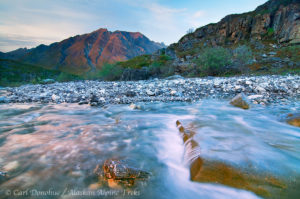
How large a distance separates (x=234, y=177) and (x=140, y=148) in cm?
143

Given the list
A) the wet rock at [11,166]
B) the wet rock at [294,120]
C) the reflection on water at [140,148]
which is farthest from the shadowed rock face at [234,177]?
the wet rock at [294,120]

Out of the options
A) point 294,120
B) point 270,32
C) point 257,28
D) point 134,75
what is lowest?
point 294,120

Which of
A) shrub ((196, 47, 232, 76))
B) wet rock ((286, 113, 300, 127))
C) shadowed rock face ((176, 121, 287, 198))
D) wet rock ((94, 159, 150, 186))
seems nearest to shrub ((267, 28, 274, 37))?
shrub ((196, 47, 232, 76))

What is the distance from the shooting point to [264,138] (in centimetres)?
279

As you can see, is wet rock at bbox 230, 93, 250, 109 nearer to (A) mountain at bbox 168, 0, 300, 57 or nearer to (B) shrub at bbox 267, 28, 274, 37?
(A) mountain at bbox 168, 0, 300, 57

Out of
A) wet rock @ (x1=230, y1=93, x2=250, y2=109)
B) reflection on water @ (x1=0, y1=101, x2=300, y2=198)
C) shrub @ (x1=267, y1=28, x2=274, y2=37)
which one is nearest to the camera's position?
reflection on water @ (x1=0, y1=101, x2=300, y2=198)

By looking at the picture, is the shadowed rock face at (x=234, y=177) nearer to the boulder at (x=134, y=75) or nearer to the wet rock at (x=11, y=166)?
the wet rock at (x=11, y=166)

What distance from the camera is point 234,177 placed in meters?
1.72

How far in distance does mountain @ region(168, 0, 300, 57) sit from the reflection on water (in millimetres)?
44114

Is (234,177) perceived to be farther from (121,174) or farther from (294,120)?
(294,120)

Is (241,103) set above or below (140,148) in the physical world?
above

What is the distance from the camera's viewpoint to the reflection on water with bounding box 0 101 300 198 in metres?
1.71

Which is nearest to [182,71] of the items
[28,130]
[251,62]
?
[251,62]

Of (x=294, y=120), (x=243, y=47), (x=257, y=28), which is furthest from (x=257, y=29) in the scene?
(x=294, y=120)
